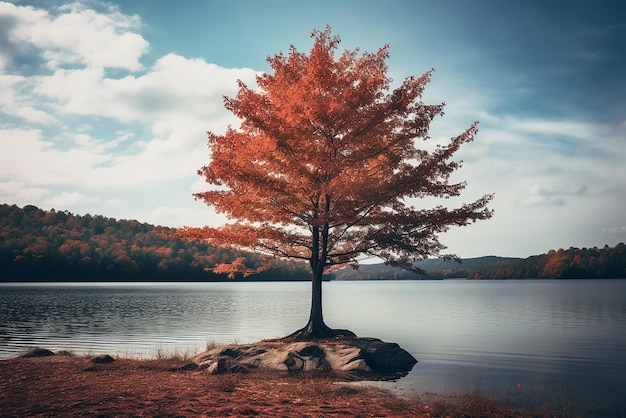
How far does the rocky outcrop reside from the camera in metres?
17.7

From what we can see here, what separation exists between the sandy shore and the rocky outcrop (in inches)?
36.9

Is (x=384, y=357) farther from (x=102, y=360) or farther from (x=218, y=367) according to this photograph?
(x=102, y=360)

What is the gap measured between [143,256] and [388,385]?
16189 cm

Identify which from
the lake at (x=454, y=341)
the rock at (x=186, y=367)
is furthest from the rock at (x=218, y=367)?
the lake at (x=454, y=341)

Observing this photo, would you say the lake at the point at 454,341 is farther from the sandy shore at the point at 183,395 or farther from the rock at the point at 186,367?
the rock at the point at 186,367

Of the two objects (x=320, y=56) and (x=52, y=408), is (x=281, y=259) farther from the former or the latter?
(x=52, y=408)

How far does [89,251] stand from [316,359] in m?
157

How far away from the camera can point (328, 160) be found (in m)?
20.1

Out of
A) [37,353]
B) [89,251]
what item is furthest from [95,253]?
[37,353]

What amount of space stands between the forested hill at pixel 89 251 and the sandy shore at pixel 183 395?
13151 cm

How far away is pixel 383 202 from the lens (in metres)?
20.9

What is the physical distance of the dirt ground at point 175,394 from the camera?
11031mm

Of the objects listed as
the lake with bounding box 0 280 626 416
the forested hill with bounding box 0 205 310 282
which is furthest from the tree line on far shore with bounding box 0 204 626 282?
the lake with bounding box 0 280 626 416

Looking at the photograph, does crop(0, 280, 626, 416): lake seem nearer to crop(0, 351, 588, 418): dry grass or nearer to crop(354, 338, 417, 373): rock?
crop(354, 338, 417, 373): rock
